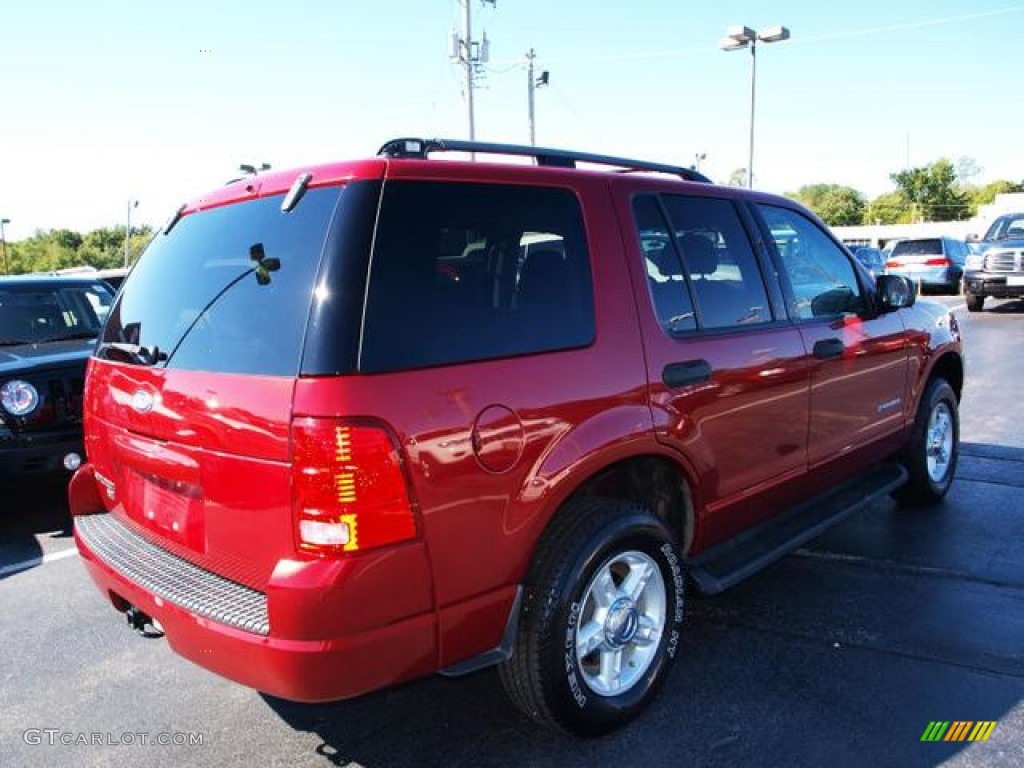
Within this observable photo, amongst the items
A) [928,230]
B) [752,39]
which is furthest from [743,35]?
[928,230]

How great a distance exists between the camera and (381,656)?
7.24ft

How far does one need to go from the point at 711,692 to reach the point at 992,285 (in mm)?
16624

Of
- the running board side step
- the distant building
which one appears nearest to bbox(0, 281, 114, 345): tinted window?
the running board side step

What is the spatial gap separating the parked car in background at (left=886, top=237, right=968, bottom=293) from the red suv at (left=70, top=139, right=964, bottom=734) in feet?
69.6

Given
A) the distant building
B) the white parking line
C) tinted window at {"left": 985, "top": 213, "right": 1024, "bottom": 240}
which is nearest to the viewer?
the white parking line

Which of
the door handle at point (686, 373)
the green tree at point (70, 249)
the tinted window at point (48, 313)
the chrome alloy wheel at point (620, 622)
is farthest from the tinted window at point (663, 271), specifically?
the green tree at point (70, 249)

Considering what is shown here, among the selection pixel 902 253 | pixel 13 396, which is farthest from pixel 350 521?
pixel 902 253

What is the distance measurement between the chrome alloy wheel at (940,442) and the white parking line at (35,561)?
5237mm

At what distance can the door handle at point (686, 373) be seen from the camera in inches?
115

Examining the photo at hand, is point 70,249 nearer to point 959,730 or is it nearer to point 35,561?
point 35,561

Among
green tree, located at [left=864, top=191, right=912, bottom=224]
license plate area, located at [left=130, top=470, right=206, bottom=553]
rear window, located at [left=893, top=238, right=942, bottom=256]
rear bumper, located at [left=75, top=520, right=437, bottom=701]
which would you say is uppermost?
green tree, located at [left=864, top=191, right=912, bottom=224]

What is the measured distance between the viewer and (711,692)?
3.05 metres

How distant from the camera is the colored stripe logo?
2717 mm

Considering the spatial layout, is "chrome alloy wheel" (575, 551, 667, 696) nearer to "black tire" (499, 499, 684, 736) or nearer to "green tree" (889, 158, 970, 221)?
"black tire" (499, 499, 684, 736)
